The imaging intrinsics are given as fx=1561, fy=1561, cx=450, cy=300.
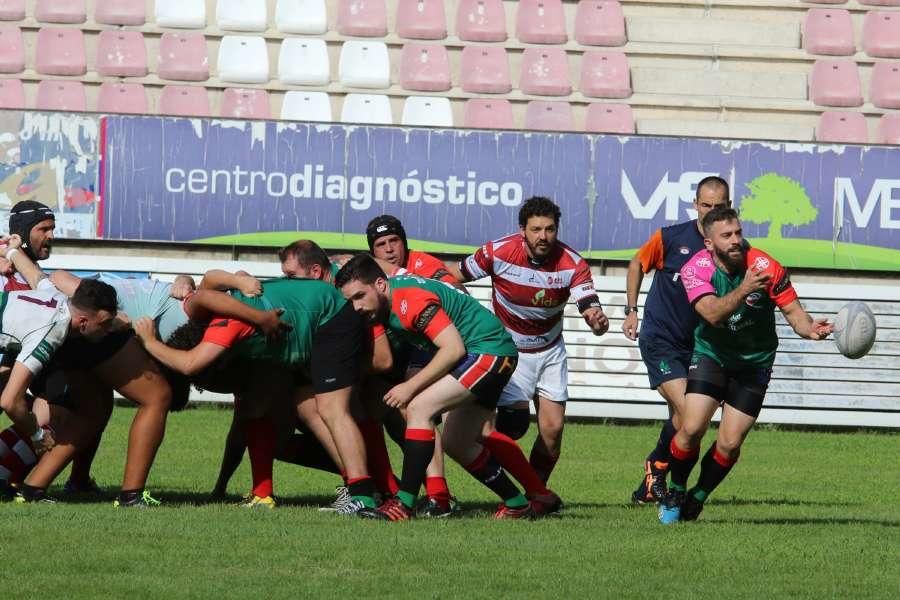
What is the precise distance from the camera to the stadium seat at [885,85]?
19.4 metres

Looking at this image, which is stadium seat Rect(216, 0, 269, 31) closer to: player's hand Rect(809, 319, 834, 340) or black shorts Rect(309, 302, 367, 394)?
black shorts Rect(309, 302, 367, 394)

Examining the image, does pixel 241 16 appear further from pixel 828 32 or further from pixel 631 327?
pixel 631 327

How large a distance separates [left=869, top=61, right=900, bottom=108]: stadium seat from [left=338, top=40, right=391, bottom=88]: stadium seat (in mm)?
6085

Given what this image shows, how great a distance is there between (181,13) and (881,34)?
8.92 metres

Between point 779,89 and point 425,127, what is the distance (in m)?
5.33

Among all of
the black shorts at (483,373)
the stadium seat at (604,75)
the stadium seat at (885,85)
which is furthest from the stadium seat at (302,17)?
the black shorts at (483,373)

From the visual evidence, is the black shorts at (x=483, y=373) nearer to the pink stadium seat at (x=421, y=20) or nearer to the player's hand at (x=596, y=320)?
the player's hand at (x=596, y=320)

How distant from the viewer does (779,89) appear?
64.3 feet

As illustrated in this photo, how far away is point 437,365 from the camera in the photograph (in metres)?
8.38

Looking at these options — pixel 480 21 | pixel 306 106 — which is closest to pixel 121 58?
pixel 306 106

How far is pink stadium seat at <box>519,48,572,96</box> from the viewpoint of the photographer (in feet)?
63.2

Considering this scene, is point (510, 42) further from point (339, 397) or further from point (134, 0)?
point (339, 397)

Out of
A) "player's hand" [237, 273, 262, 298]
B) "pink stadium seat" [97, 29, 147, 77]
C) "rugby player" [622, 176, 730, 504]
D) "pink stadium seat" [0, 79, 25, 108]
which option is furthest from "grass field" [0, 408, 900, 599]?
"pink stadium seat" [97, 29, 147, 77]

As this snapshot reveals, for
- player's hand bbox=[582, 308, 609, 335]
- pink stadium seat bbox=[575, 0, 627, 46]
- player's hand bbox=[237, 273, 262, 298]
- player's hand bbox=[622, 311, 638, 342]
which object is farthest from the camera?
pink stadium seat bbox=[575, 0, 627, 46]
